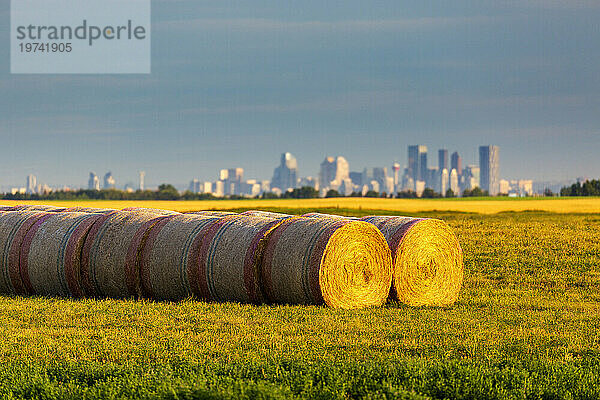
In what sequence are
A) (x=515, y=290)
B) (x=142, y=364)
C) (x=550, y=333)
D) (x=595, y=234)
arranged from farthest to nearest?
1. (x=595, y=234)
2. (x=515, y=290)
3. (x=550, y=333)
4. (x=142, y=364)

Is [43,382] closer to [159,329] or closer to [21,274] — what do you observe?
[159,329]

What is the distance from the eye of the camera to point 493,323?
11.9m

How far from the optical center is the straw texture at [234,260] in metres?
13.0

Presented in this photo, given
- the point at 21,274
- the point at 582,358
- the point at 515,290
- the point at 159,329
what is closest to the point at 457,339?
the point at 582,358

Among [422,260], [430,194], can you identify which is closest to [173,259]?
[422,260]

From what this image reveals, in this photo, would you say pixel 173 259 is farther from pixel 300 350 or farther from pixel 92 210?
pixel 300 350

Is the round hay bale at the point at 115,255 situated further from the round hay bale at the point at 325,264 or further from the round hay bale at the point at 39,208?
the round hay bale at the point at 39,208

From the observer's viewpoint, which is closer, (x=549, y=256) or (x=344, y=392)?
(x=344, y=392)

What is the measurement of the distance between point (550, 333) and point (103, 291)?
7961 millimetres

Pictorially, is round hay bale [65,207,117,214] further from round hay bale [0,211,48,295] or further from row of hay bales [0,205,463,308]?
round hay bale [0,211,48,295]

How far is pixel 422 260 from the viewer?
46.5 feet

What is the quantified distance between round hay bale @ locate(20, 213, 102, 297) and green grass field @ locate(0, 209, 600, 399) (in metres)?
0.67

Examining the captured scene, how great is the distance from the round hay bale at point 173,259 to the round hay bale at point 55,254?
1480 millimetres

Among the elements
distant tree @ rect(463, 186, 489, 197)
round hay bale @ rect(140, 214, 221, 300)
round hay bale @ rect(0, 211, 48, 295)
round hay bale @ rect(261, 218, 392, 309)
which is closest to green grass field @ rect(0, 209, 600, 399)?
round hay bale @ rect(261, 218, 392, 309)
